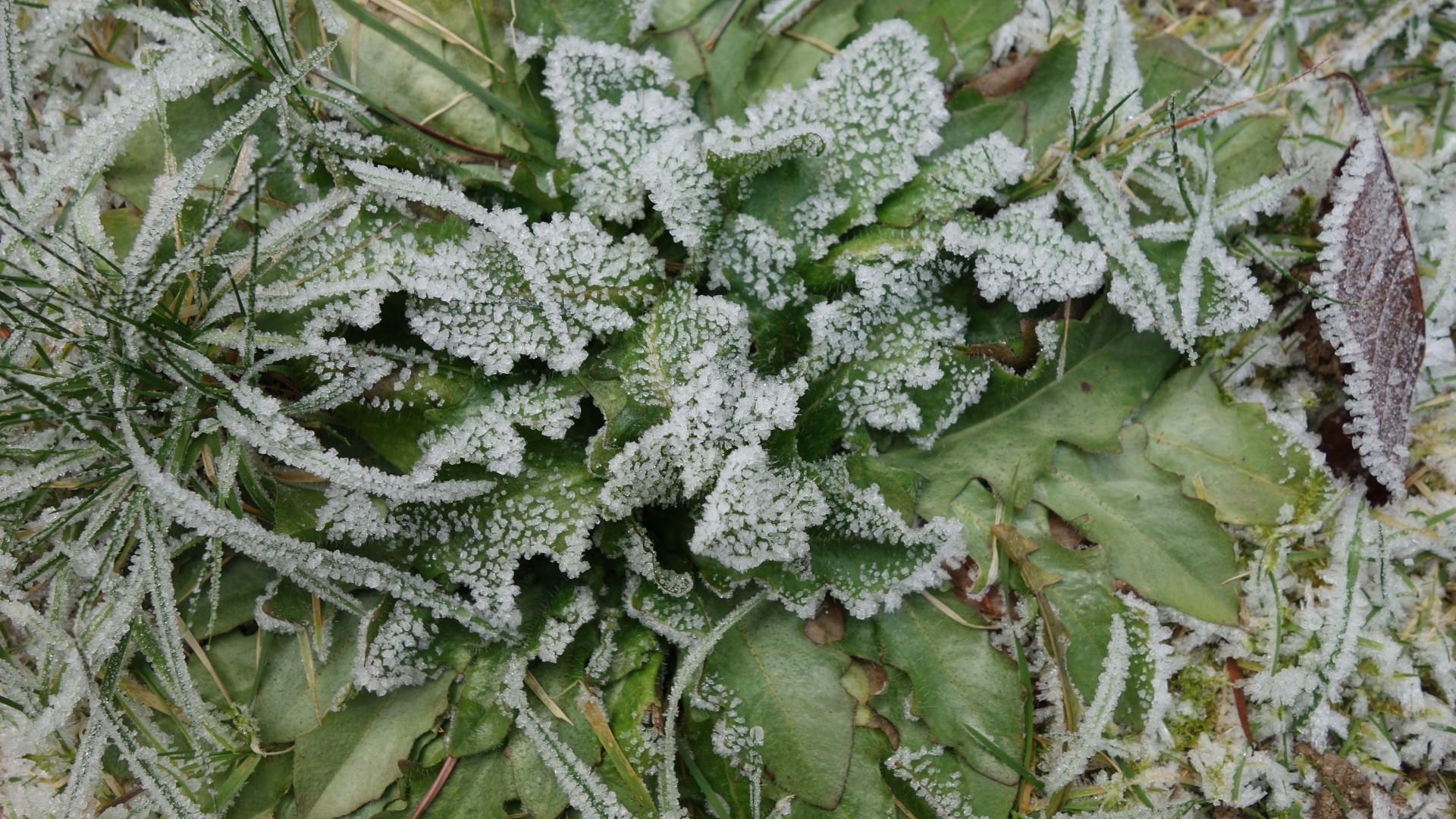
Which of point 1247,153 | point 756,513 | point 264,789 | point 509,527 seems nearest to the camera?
point 756,513

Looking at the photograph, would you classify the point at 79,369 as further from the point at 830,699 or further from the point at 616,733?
the point at 830,699

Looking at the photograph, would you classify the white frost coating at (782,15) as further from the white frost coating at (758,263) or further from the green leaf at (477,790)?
the green leaf at (477,790)

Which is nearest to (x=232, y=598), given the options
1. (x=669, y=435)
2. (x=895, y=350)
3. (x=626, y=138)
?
(x=669, y=435)

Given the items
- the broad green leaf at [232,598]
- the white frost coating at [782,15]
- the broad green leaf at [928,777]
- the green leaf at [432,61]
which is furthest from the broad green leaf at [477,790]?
the white frost coating at [782,15]

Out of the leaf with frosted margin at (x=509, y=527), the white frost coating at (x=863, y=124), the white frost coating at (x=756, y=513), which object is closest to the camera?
the white frost coating at (x=756, y=513)

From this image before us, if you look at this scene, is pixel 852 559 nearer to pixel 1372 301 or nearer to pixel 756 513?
pixel 756 513

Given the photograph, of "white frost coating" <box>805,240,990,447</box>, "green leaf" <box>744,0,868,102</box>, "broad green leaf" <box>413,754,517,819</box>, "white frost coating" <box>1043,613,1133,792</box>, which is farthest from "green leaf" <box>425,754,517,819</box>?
"green leaf" <box>744,0,868,102</box>

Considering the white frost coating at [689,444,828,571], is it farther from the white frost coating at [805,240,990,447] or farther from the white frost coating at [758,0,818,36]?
the white frost coating at [758,0,818,36]
